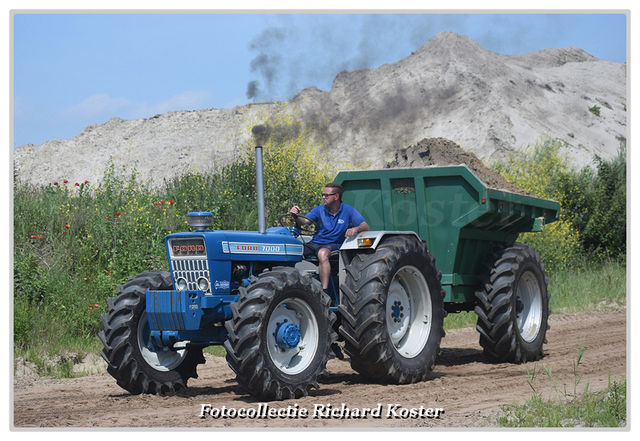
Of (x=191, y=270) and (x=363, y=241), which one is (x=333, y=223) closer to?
(x=363, y=241)

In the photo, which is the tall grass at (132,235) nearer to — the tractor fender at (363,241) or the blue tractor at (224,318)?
the blue tractor at (224,318)

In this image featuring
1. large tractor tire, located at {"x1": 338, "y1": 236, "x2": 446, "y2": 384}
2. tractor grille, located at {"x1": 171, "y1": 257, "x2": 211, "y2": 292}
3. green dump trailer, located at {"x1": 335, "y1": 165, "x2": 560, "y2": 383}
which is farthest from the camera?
green dump trailer, located at {"x1": 335, "y1": 165, "x2": 560, "y2": 383}

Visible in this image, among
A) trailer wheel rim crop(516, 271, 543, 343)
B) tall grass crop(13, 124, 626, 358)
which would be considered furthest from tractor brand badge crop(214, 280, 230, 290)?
trailer wheel rim crop(516, 271, 543, 343)

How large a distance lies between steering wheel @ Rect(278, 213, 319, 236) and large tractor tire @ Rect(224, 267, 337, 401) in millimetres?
1102

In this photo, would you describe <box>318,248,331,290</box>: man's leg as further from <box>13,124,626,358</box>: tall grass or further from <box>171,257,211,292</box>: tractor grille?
<box>13,124,626,358</box>: tall grass

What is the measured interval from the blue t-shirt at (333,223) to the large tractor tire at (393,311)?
1.54 feet

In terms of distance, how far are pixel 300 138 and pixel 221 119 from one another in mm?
19561

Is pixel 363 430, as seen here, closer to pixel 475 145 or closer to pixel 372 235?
pixel 372 235

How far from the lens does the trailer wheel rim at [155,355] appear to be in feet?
22.0

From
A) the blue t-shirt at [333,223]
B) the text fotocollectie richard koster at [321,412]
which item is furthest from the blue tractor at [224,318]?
the blue t-shirt at [333,223]

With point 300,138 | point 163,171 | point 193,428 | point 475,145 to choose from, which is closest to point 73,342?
point 193,428

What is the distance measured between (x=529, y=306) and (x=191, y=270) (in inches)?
205

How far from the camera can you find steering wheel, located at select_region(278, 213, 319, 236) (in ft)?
24.6

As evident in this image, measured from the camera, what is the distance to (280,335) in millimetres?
6215
